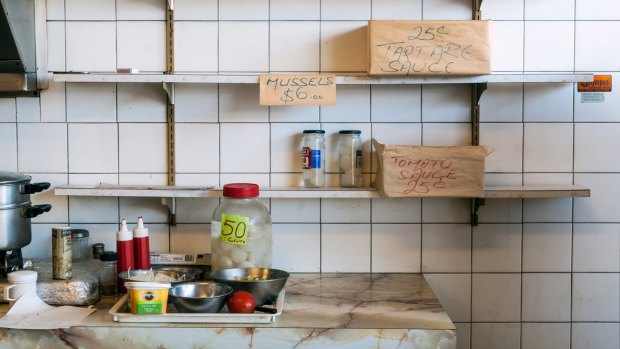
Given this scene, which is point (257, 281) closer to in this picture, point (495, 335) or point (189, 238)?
point (189, 238)

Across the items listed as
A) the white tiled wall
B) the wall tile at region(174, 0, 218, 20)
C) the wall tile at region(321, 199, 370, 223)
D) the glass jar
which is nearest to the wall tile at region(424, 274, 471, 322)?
the white tiled wall

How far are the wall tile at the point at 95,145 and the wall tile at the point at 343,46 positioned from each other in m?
0.85

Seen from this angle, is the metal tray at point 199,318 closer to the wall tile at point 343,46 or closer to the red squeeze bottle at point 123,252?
the red squeeze bottle at point 123,252

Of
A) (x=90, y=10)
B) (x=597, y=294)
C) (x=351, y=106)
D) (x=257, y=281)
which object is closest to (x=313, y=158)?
(x=351, y=106)

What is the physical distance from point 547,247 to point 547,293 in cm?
18

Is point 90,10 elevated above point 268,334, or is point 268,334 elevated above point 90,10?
point 90,10

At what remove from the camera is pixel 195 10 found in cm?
256

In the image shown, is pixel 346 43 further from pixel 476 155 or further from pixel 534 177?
pixel 534 177

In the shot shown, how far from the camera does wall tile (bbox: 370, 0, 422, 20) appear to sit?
256 cm

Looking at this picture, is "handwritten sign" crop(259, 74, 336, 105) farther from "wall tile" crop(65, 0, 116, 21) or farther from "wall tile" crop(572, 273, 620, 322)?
"wall tile" crop(572, 273, 620, 322)

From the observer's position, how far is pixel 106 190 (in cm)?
242

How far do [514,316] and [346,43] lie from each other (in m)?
1.23

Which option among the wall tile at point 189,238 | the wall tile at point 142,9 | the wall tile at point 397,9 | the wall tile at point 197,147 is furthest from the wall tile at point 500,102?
the wall tile at point 142,9

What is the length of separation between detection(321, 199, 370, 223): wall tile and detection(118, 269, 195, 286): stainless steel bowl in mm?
578
